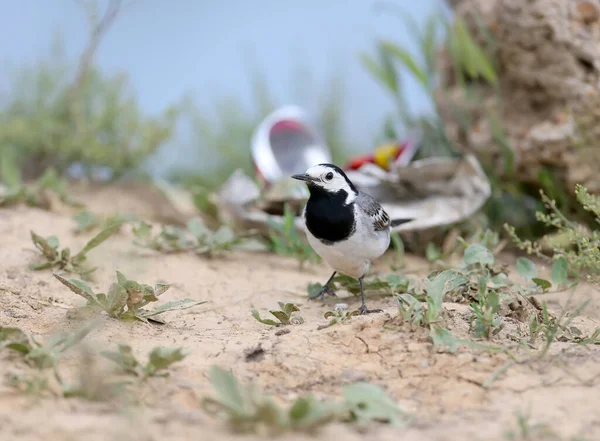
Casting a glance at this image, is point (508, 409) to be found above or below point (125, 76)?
below

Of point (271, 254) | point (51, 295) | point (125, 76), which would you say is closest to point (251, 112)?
point (125, 76)

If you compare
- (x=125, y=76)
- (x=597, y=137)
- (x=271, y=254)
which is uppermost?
(x=125, y=76)

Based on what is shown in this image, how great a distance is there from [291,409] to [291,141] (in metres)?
4.58

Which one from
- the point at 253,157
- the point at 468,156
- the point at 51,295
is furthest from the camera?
the point at 253,157

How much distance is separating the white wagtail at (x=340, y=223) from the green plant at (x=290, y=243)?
86cm

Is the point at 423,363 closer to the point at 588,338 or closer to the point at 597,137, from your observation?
the point at 588,338

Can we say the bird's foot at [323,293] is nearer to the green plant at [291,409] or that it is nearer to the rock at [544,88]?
the green plant at [291,409]

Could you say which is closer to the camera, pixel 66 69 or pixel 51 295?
pixel 51 295

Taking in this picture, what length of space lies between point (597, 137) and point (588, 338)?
224 cm

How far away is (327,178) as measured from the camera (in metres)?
3.60

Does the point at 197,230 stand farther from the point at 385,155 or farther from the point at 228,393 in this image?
the point at 228,393

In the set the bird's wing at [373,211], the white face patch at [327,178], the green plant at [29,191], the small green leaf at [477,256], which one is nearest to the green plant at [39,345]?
the white face patch at [327,178]

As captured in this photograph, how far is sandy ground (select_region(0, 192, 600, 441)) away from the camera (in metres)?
1.94

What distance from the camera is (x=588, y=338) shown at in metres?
2.84
